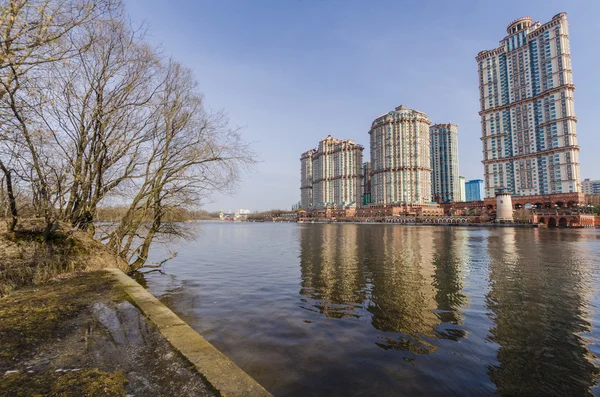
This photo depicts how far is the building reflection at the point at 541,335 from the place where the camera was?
6.32m

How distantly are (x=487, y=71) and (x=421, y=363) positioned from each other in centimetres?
22077

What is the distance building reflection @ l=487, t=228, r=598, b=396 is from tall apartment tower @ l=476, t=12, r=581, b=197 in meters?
171

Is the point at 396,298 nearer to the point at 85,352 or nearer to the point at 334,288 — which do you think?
the point at 334,288

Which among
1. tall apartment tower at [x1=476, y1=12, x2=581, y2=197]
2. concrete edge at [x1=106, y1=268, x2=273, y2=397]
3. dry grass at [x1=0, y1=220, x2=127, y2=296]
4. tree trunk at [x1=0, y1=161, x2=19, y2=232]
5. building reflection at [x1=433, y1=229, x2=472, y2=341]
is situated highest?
tall apartment tower at [x1=476, y1=12, x2=581, y2=197]

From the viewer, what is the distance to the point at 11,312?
20.3 feet

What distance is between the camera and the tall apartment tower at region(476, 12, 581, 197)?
146 m

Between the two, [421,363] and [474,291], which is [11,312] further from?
[474,291]

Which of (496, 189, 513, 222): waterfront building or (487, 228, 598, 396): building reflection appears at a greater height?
(496, 189, 513, 222): waterfront building

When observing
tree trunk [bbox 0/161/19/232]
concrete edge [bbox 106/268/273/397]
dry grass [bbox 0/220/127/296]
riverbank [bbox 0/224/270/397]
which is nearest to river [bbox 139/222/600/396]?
concrete edge [bbox 106/268/273/397]

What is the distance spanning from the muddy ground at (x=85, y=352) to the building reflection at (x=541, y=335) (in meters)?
6.51

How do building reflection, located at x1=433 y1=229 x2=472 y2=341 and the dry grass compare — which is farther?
building reflection, located at x1=433 y1=229 x2=472 y2=341

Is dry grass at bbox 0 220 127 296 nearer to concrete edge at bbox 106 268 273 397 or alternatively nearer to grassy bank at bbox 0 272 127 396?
grassy bank at bbox 0 272 127 396

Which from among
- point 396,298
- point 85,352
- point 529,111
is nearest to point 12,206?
point 85,352

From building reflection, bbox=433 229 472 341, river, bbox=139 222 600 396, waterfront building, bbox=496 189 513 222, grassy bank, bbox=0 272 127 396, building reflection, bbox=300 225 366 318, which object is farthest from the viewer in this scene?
waterfront building, bbox=496 189 513 222
